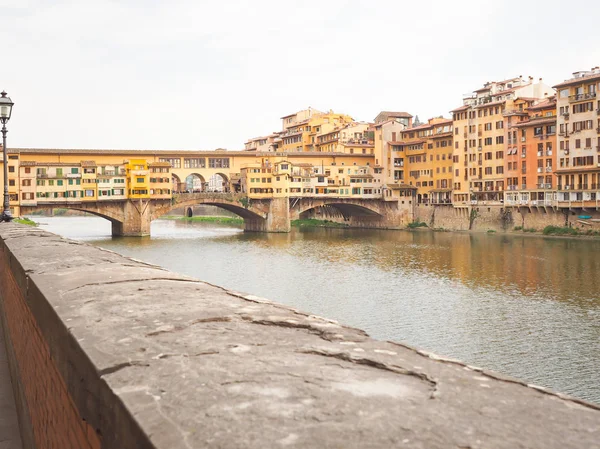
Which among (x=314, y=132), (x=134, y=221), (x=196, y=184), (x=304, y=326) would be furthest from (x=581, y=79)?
(x=196, y=184)

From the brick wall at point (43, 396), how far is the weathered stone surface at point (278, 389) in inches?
5.1

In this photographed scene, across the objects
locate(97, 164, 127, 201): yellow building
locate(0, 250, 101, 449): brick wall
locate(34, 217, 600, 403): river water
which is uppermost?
locate(97, 164, 127, 201): yellow building

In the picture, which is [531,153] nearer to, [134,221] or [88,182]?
[134,221]

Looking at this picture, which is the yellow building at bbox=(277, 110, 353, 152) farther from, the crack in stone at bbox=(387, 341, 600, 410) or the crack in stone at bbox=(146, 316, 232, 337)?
the crack in stone at bbox=(387, 341, 600, 410)

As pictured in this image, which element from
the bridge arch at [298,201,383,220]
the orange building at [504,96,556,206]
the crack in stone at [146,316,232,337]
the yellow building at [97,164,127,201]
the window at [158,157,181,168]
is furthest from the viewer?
the bridge arch at [298,201,383,220]

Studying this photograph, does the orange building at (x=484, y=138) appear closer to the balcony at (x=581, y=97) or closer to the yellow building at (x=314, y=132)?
the balcony at (x=581, y=97)

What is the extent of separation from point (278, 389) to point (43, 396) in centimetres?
229

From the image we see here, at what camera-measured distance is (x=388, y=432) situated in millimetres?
1842

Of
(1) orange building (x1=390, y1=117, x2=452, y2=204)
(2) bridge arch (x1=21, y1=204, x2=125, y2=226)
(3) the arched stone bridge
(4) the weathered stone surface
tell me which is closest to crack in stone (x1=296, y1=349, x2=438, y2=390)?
(4) the weathered stone surface

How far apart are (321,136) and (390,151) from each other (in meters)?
16.5

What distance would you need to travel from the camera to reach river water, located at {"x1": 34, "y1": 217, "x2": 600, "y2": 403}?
16406 mm

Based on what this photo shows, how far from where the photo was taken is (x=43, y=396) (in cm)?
391

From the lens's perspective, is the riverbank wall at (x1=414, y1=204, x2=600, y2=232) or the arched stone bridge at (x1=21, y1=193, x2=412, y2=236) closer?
the riverbank wall at (x1=414, y1=204, x2=600, y2=232)

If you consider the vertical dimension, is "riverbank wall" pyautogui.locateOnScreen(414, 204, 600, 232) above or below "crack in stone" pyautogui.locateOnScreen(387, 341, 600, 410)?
below
